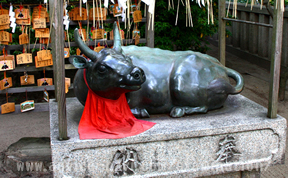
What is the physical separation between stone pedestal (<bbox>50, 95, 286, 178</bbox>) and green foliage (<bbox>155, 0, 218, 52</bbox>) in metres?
3.18

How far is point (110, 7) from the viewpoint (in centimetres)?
534

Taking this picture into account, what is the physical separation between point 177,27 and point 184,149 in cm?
387

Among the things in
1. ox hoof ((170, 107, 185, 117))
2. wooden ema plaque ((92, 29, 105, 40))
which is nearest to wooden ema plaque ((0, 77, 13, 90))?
wooden ema plaque ((92, 29, 105, 40))

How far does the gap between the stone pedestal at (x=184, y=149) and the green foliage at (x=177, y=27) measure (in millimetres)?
3181

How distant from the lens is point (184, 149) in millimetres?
2846

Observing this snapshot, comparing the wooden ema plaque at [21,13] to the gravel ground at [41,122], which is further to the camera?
the wooden ema plaque at [21,13]

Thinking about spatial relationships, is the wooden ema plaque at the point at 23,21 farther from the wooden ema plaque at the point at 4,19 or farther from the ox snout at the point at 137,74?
the ox snout at the point at 137,74

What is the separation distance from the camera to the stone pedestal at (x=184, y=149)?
2.66 meters

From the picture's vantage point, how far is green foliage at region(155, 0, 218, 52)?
6082 mm

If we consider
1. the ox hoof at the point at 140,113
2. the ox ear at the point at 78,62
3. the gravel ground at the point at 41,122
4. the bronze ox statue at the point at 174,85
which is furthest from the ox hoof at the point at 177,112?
the gravel ground at the point at 41,122

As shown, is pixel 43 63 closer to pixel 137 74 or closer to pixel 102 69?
pixel 102 69

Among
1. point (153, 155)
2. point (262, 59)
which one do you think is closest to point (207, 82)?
point (153, 155)

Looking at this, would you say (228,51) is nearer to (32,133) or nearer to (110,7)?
(110,7)

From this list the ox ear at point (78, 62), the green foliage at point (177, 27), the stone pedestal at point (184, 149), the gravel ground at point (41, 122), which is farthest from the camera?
the green foliage at point (177, 27)
